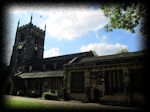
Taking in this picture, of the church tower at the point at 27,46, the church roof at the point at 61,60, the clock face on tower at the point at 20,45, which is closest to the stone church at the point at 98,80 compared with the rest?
the church roof at the point at 61,60

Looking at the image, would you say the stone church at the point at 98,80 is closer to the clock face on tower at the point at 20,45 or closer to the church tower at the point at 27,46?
the church tower at the point at 27,46

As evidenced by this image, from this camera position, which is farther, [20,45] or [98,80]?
[20,45]

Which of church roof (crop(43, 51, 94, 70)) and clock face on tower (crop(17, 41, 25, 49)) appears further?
clock face on tower (crop(17, 41, 25, 49))

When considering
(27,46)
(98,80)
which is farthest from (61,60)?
(98,80)

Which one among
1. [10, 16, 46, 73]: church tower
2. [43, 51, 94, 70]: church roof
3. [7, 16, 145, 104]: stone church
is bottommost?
[7, 16, 145, 104]: stone church

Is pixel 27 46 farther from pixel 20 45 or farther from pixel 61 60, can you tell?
pixel 61 60

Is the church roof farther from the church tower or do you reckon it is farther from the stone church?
the church tower

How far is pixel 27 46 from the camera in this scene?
55.6 metres

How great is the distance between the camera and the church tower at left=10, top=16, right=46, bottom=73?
54244 millimetres

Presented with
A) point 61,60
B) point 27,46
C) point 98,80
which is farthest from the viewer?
point 27,46

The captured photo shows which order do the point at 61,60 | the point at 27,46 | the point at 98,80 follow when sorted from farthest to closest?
the point at 27,46
the point at 61,60
the point at 98,80

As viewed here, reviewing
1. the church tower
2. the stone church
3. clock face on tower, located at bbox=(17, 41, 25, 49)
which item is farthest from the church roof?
clock face on tower, located at bbox=(17, 41, 25, 49)

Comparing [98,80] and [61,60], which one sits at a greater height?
[61,60]

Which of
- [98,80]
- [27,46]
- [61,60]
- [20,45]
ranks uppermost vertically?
[20,45]
